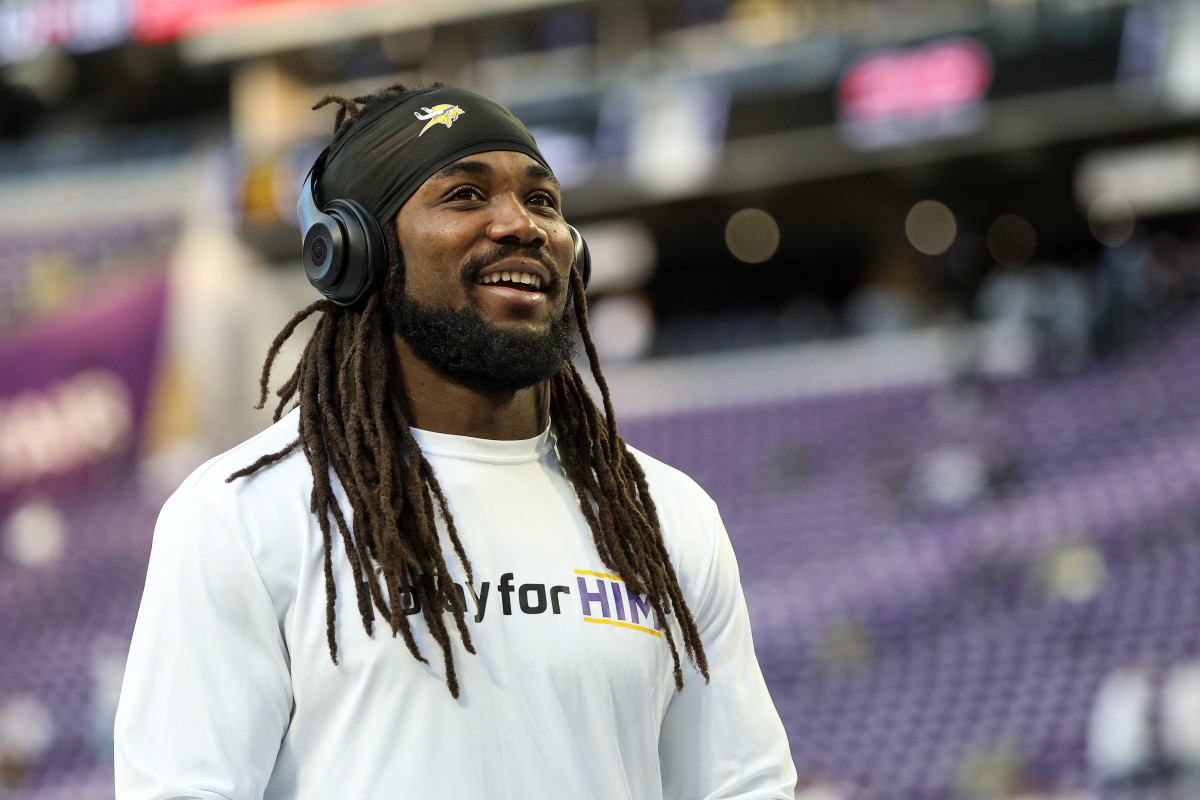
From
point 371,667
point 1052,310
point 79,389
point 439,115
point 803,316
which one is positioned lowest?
point 79,389

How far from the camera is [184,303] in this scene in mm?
15023

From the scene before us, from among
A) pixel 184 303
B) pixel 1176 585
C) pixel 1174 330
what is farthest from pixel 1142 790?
pixel 184 303

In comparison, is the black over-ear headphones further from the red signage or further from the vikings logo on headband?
the red signage

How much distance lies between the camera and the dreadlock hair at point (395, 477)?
1.37m

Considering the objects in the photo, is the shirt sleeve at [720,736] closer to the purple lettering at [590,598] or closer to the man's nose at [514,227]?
the purple lettering at [590,598]

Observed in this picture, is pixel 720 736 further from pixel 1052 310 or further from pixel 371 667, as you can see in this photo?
pixel 1052 310

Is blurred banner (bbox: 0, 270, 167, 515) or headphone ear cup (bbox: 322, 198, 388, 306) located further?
blurred banner (bbox: 0, 270, 167, 515)

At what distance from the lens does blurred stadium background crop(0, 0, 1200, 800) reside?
8.55 m

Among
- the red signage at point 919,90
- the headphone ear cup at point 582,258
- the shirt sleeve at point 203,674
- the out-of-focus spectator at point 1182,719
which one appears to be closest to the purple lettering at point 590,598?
the shirt sleeve at point 203,674

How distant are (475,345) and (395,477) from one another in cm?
16

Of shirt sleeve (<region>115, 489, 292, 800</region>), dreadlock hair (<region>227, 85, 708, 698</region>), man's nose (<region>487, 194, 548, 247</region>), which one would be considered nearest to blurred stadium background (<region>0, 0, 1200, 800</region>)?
dreadlock hair (<region>227, 85, 708, 698</region>)

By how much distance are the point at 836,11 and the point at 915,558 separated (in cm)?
646

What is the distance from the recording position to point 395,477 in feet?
4.69

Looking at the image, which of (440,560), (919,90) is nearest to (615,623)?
(440,560)
